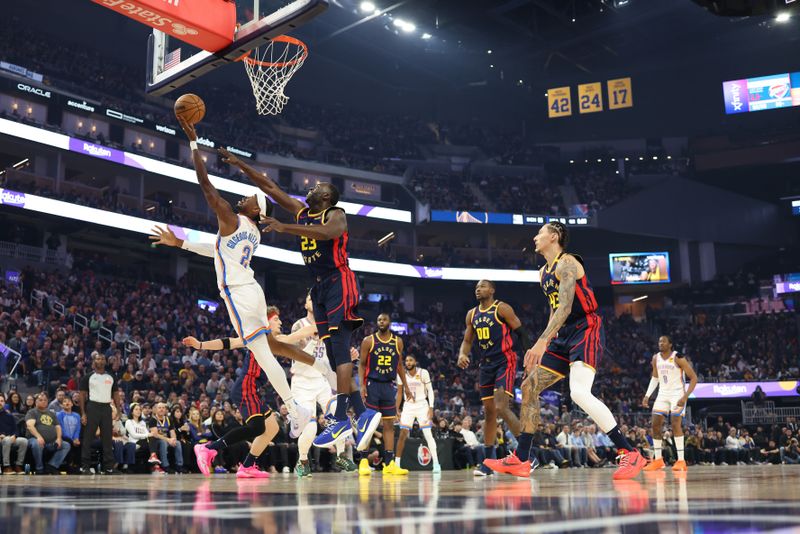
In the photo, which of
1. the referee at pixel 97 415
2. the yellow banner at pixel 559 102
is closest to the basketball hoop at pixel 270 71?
the referee at pixel 97 415

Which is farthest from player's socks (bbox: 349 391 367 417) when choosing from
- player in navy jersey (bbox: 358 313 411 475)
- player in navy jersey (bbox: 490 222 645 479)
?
player in navy jersey (bbox: 358 313 411 475)

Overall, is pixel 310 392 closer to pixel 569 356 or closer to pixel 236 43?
pixel 569 356

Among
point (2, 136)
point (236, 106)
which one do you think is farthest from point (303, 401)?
point (236, 106)

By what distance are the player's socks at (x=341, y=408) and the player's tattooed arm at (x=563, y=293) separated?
182 cm

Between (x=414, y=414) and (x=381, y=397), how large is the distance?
2883mm

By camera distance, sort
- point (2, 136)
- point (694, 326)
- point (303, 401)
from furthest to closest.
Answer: point (694, 326) → point (2, 136) → point (303, 401)

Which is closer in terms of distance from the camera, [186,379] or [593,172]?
[186,379]

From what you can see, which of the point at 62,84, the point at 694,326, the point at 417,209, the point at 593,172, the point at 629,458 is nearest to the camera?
the point at 629,458

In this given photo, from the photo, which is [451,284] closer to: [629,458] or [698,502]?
[629,458]

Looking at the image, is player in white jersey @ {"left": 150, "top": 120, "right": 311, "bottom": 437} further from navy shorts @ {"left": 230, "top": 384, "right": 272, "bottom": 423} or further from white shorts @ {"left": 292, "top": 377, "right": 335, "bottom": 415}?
white shorts @ {"left": 292, "top": 377, "right": 335, "bottom": 415}

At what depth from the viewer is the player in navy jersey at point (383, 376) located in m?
10.5

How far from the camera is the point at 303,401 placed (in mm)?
9984

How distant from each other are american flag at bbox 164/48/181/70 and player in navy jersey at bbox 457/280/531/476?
16.4ft

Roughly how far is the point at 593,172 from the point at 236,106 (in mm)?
21662
